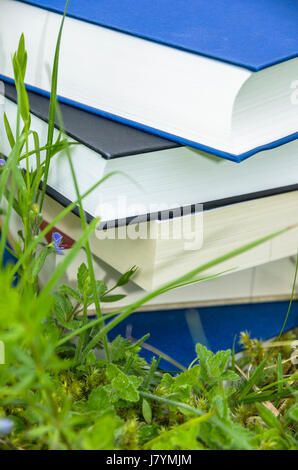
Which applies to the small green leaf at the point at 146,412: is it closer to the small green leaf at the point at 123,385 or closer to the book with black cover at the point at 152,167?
the small green leaf at the point at 123,385

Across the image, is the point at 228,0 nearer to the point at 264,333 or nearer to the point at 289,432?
the point at 264,333

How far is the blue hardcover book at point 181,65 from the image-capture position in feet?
2.20

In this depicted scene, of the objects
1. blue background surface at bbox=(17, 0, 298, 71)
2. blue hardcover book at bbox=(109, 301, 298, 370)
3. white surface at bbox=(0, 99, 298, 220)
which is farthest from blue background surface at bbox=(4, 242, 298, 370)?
blue background surface at bbox=(17, 0, 298, 71)

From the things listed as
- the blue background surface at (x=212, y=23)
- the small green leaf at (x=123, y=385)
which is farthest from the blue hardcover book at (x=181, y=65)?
the small green leaf at (x=123, y=385)

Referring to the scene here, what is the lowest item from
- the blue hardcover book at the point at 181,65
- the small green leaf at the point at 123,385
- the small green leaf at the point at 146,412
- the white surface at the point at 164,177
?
the small green leaf at the point at 146,412

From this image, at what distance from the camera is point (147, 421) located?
563 millimetres

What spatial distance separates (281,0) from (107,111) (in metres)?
0.37

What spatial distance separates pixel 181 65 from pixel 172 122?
0.23ft

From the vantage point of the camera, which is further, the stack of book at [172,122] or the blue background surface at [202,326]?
the blue background surface at [202,326]

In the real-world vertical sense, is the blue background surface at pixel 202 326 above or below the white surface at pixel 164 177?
below

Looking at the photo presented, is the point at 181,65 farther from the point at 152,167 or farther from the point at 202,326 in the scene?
the point at 202,326

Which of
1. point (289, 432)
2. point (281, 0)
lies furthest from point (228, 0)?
point (289, 432)

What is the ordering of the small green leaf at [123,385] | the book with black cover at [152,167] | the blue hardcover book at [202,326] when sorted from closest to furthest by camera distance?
the small green leaf at [123,385] < the book with black cover at [152,167] < the blue hardcover book at [202,326]

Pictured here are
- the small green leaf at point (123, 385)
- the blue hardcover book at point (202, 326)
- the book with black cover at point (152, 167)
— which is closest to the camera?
the small green leaf at point (123, 385)
